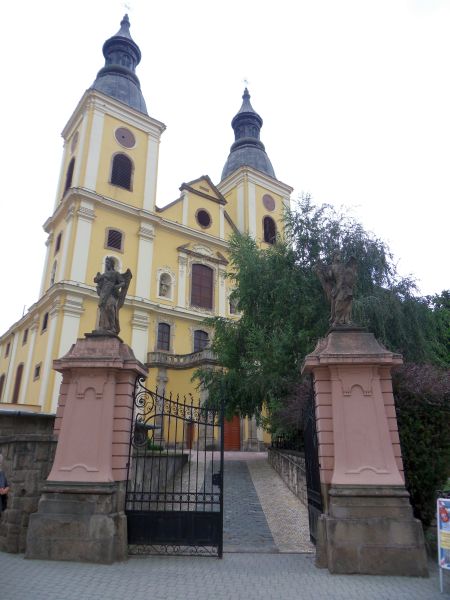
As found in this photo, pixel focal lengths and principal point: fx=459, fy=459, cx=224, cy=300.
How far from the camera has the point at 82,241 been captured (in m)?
25.9

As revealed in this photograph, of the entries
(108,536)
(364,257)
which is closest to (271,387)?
(364,257)

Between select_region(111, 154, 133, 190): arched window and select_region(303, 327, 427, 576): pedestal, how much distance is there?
2393cm

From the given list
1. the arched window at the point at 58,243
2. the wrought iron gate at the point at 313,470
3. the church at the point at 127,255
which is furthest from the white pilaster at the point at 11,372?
the wrought iron gate at the point at 313,470

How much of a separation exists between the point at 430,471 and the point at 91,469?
19.0ft

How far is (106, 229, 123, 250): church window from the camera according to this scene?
27.2 metres

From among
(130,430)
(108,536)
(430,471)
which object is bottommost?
(108,536)

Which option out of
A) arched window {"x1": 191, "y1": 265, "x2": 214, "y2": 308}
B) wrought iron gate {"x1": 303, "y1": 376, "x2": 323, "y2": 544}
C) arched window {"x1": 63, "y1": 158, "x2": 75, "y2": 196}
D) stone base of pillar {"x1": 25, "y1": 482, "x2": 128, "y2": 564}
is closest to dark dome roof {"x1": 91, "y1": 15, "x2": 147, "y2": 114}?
arched window {"x1": 63, "y1": 158, "x2": 75, "y2": 196}

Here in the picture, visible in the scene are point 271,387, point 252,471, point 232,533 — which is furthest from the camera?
point 252,471

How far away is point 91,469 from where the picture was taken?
7.66 metres

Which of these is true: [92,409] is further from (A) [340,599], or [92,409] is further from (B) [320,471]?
(A) [340,599]

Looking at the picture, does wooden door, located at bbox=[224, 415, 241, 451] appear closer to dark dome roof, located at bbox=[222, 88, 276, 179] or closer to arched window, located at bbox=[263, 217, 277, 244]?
arched window, located at bbox=[263, 217, 277, 244]

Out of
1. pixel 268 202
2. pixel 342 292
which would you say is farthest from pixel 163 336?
pixel 342 292

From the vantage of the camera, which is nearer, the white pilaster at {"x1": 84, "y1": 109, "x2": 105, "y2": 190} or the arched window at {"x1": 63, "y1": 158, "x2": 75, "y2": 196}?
the white pilaster at {"x1": 84, "y1": 109, "x2": 105, "y2": 190}

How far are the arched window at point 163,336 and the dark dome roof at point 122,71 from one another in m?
15.1
